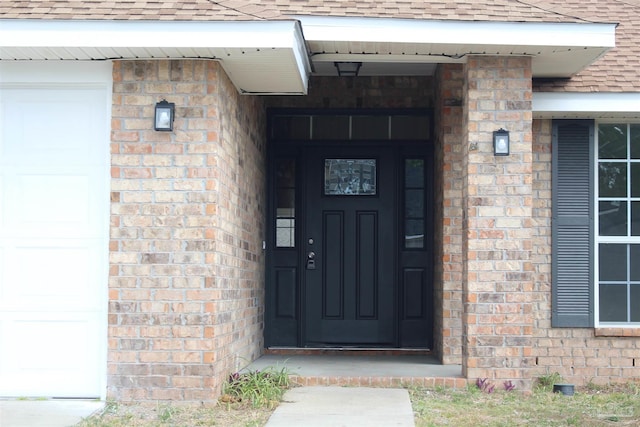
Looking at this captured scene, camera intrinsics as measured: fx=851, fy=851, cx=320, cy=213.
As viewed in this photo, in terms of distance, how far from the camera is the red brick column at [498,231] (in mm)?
6875

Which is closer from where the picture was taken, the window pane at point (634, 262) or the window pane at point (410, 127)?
the window pane at point (634, 262)

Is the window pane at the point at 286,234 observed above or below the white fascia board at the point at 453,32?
below

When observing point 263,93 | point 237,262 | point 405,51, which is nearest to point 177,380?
point 237,262

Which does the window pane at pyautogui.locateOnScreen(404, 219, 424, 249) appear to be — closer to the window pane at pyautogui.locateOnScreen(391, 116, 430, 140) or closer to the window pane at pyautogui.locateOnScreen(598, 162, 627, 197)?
the window pane at pyautogui.locateOnScreen(391, 116, 430, 140)

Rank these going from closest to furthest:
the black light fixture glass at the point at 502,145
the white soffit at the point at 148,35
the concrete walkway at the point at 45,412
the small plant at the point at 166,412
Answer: the concrete walkway at the point at 45,412, the small plant at the point at 166,412, the white soffit at the point at 148,35, the black light fixture glass at the point at 502,145

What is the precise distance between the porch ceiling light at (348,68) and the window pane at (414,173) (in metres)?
1.15

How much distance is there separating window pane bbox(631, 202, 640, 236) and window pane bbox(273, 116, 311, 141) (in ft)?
11.3

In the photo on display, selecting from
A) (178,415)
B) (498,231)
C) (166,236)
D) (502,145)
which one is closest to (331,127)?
A: (502,145)

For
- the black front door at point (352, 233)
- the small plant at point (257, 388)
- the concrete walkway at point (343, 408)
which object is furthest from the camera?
the black front door at point (352, 233)

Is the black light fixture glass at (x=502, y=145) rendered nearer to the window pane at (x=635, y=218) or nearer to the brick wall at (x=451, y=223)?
the brick wall at (x=451, y=223)

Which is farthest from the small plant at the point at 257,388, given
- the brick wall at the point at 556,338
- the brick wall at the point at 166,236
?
the brick wall at the point at 556,338

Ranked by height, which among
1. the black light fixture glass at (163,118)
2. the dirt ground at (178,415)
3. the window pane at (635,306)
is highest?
the black light fixture glass at (163,118)

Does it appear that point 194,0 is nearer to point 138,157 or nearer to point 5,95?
point 138,157

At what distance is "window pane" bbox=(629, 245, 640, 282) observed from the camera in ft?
26.7
